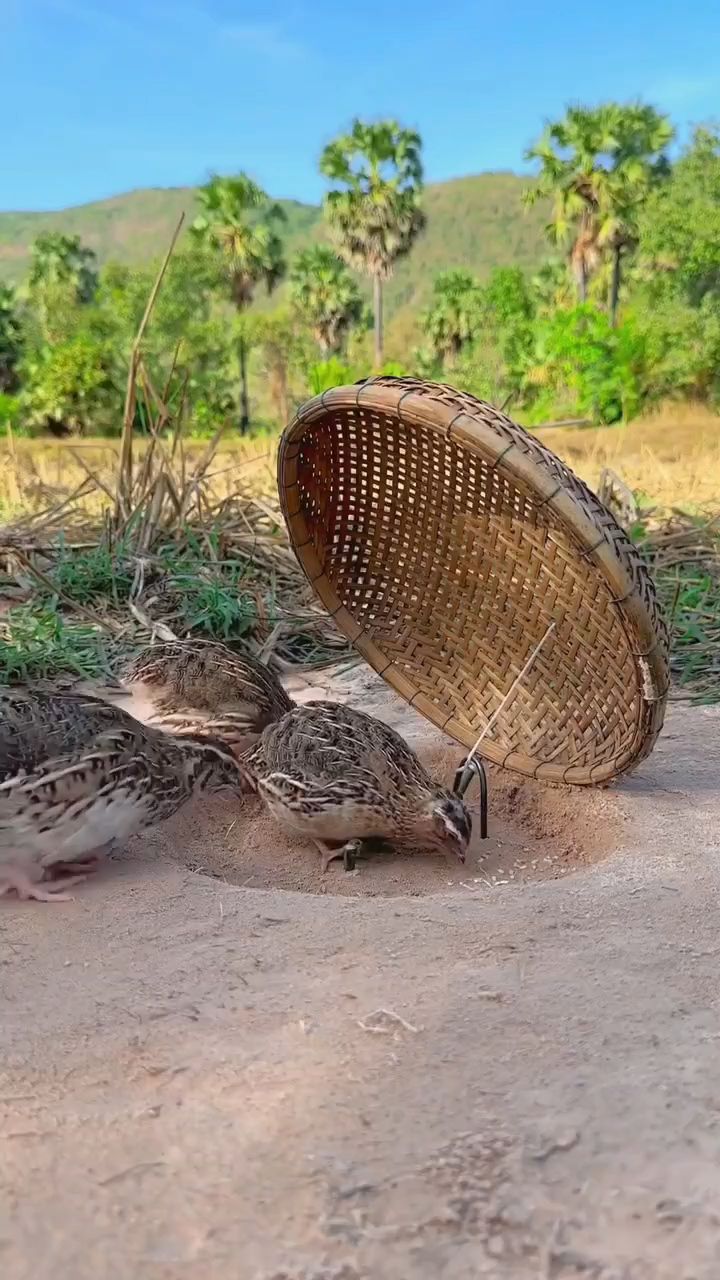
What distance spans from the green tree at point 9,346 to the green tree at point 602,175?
20757 millimetres

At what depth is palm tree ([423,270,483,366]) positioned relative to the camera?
49.8 meters

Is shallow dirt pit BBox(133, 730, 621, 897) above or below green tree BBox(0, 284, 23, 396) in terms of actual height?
below

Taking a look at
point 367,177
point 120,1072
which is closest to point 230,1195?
point 120,1072

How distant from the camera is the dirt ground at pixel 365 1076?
1.66 metres

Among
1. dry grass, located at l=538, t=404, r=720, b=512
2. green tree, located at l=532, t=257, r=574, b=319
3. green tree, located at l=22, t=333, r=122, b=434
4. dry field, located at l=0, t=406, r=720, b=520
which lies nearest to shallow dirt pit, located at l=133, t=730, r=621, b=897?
dry field, located at l=0, t=406, r=720, b=520

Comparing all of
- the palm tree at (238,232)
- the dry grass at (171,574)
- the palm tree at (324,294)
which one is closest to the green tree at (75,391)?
the palm tree at (238,232)

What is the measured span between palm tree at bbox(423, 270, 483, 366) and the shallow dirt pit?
47.7 metres

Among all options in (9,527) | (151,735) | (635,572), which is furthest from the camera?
(9,527)

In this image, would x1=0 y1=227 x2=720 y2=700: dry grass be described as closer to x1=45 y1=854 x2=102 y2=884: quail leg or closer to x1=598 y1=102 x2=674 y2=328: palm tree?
x1=45 y1=854 x2=102 y2=884: quail leg

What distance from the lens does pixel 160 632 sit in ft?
18.1

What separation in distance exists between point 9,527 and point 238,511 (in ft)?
4.86

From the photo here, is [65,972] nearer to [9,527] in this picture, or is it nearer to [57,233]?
[9,527]

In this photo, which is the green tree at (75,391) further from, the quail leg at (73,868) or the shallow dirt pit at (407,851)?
the quail leg at (73,868)

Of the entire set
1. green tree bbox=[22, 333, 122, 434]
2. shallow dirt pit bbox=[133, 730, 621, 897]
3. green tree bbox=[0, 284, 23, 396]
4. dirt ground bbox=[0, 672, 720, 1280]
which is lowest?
shallow dirt pit bbox=[133, 730, 621, 897]
